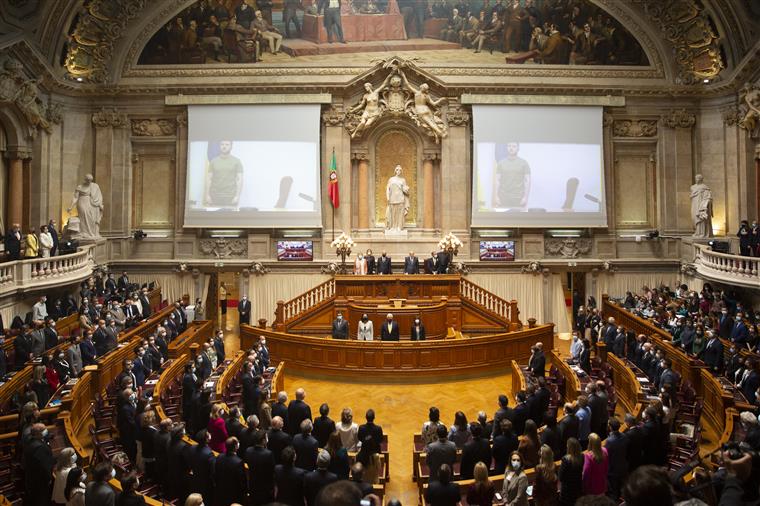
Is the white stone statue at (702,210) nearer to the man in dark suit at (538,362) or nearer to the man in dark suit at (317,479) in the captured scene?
the man in dark suit at (538,362)

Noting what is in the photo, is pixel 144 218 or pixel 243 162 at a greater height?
pixel 243 162

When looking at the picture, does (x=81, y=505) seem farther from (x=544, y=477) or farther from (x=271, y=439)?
(x=544, y=477)

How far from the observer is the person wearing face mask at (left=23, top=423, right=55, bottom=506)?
6582mm

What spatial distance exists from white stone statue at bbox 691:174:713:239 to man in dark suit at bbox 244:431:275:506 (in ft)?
63.7

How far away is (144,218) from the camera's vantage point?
2281cm

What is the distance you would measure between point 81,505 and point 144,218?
18649 mm

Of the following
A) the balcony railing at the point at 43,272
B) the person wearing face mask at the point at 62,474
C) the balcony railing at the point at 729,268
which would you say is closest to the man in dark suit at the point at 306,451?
the person wearing face mask at the point at 62,474

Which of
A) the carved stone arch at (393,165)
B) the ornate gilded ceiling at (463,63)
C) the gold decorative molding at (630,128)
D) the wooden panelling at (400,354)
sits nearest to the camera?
the wooden panelling at (400,354)

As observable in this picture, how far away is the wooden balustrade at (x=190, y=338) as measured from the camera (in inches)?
534

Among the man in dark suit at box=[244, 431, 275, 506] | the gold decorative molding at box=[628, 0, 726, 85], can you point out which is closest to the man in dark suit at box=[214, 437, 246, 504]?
the man in dark suit at box=[244, 431, 275, 506]

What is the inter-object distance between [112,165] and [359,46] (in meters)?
10.7

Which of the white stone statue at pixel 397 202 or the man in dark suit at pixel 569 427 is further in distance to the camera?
the white stone statue at pixel 397 202

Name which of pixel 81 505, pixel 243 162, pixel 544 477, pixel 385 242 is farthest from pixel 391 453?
pixel 243 162

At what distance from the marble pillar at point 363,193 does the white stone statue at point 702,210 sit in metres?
12.2
